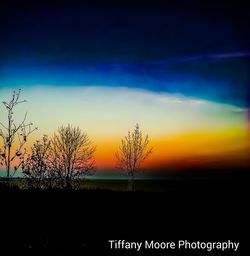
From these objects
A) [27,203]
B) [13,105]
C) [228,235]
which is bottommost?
[228,235]

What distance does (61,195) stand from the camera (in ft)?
35.5

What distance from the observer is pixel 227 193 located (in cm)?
1202

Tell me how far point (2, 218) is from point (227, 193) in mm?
6512

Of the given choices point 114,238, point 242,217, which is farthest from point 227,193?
point 114,238

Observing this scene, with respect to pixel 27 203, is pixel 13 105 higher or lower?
higher

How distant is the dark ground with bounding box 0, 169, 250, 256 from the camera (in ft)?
28.8

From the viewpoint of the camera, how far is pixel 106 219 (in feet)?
32.4

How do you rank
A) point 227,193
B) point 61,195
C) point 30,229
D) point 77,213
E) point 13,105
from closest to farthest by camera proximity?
point 30,229 → point 77,213 → point 61,195 → point 227,193 → point 13,105

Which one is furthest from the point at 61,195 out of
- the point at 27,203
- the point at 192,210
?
the point at 192,210

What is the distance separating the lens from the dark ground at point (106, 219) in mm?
8766

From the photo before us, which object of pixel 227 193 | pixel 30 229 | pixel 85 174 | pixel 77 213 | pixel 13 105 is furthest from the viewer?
pixel 85 174

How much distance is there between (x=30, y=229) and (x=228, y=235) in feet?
15.4

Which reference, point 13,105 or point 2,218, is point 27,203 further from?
point 13,105

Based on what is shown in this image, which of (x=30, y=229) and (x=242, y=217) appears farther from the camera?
(x=242, y=217)
